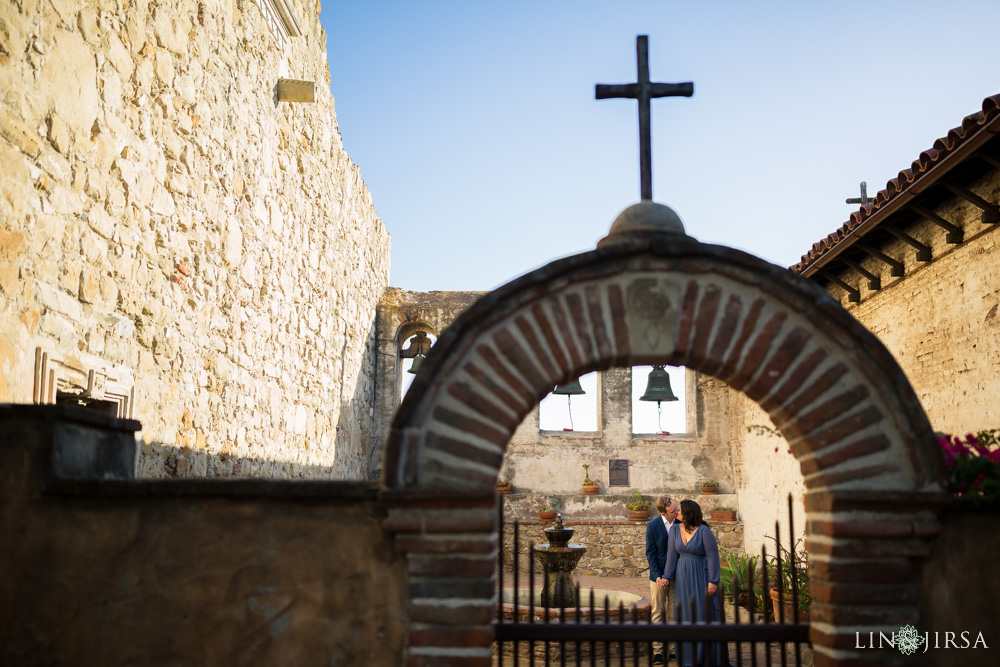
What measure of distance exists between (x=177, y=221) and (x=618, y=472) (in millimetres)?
10232

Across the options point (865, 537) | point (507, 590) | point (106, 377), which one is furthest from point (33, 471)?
point (507, 590)

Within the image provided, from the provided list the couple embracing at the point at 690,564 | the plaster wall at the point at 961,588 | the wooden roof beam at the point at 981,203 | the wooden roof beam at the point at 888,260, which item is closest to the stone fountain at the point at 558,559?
the couple embracing at the point at 690,564

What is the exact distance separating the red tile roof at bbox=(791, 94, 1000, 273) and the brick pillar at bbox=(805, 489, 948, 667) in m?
3.10

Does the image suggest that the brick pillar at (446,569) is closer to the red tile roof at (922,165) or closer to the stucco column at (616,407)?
the red tile roof at (922,165)

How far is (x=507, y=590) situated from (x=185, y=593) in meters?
7.58

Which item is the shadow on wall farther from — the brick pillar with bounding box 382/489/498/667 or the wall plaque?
the wall plaque

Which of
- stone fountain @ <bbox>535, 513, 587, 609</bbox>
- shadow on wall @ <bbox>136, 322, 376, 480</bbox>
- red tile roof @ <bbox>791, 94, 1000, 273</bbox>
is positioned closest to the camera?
red tile roof @ <bbox>791, 94, 1000, 273</bbox>

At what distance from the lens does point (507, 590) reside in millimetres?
9953

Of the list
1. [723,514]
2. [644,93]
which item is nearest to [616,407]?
[723,514]

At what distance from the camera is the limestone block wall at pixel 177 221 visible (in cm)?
366

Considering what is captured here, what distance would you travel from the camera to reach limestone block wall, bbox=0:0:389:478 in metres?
3.66

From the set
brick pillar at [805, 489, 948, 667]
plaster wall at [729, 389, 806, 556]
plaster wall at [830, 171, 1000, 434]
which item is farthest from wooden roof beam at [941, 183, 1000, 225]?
plaster wall at [729, 389, 806, 556]

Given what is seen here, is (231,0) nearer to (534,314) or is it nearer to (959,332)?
(534,314)

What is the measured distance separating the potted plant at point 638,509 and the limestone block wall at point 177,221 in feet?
18.9
